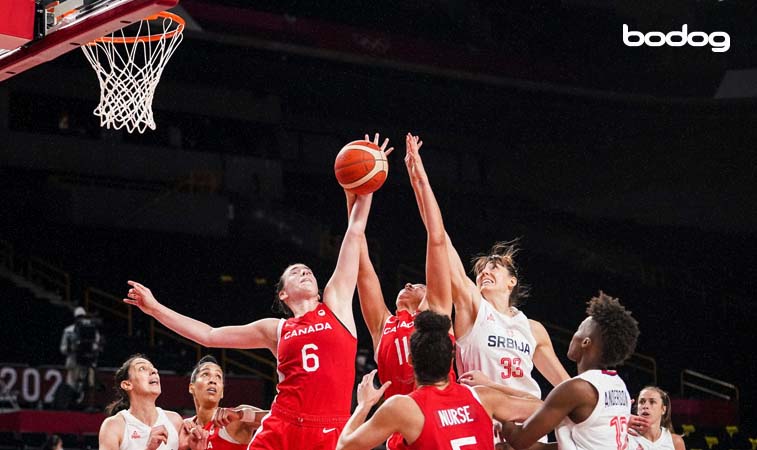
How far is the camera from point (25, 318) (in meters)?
16.6

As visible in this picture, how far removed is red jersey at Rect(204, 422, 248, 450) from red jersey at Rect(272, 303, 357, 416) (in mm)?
717

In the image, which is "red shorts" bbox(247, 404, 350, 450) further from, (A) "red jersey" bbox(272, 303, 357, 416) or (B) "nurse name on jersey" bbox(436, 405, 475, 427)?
(B) "nurse name on jersey" bbox(436, 405, 475, 427)

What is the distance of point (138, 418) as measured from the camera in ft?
19.9

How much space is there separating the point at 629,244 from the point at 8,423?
13524 mm

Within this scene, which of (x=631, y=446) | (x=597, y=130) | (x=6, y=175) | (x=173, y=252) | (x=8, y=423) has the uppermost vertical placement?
(x=597, y=130)

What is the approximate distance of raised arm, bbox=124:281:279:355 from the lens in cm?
544

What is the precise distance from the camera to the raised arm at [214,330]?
17.8ft

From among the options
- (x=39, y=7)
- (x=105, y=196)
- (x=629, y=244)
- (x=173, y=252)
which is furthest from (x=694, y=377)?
(x=39, y=7)

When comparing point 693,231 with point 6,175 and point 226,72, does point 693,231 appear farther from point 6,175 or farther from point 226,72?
point 6,175

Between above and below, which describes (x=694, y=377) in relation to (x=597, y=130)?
below

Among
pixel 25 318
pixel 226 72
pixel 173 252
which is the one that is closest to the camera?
pixel 25 318

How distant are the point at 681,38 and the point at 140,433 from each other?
60.8 feet

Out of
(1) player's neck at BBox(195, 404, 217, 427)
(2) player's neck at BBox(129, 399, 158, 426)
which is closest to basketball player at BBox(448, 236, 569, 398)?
(1) player's neck at BBox(195, 404, 217, 427)

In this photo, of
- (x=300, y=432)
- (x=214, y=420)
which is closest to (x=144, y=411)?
(x=214, y=420)
